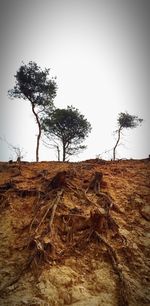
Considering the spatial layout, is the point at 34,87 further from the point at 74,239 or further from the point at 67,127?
the point at 74,239

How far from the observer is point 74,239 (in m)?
7.20

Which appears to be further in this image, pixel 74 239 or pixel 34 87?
pixel 34 87

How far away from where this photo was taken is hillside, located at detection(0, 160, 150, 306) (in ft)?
18.6

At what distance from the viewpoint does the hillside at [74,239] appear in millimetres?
→ 5672

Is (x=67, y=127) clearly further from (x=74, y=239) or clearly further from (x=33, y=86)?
(x=74, y=239)

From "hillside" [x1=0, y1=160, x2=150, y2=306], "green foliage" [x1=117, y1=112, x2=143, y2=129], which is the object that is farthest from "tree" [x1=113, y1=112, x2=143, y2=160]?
"hillside" [x1=0, y1=160, x2=150, y2=306]

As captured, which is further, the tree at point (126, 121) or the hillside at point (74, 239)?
the tree at point (126, 121)

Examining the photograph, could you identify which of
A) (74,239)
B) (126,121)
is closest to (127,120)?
(126,121)

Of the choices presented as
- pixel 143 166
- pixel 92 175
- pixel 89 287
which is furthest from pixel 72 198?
pixel 143 166

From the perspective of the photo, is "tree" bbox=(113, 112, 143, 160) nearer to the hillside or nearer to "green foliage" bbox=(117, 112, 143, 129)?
"green foliage" bbox=(117, 112, 143, 129)

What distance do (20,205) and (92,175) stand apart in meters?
3.19

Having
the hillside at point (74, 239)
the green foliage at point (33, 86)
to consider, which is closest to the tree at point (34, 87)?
the green foliage at point (33, 86)

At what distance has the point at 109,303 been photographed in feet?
17.9

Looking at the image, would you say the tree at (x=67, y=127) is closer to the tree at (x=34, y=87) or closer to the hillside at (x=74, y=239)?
the tree at (x=34, y=87)
